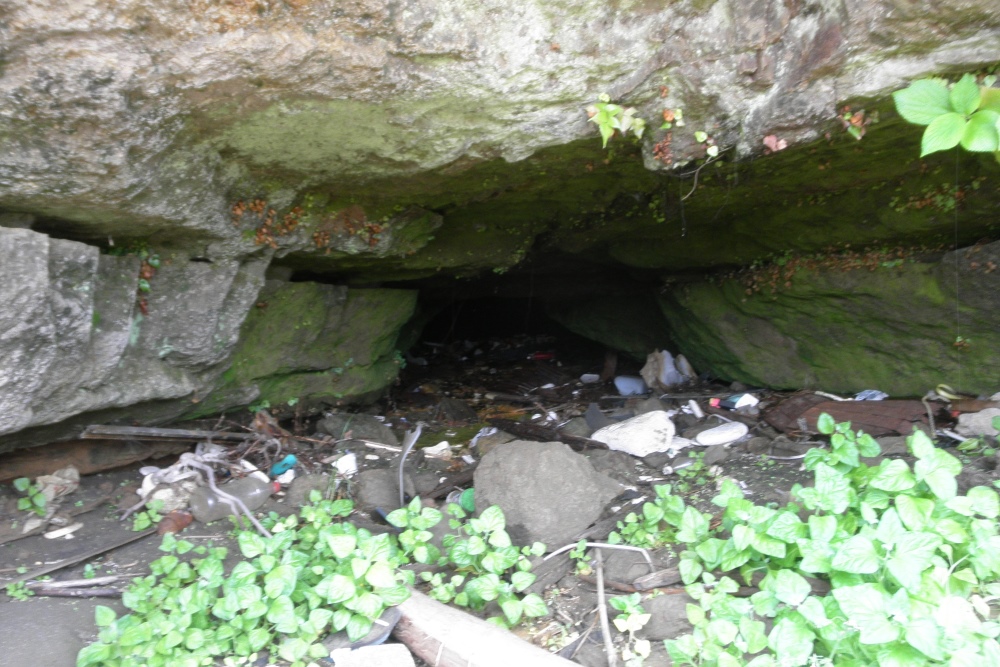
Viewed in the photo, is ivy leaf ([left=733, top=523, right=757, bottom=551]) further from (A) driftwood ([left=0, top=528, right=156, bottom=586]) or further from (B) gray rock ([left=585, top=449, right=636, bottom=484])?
(A) driftwood ([left=0, top=528, right=156, bottom=586])

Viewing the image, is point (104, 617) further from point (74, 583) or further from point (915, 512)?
point (915, 512)

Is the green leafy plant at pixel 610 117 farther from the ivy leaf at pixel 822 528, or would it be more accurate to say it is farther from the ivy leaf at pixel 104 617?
the ivy leaf at pixel 104 617

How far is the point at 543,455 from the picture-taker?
3156 mm

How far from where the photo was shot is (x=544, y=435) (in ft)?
15.6

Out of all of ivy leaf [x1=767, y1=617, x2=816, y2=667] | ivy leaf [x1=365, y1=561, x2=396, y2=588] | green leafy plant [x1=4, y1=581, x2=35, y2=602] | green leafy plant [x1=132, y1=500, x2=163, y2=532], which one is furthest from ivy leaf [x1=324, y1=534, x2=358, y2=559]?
ivy leaf [x1=767, y1=617, x2=816, y2=667]

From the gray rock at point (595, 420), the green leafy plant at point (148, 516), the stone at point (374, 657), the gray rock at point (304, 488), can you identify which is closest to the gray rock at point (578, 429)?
the gray rock at point (595, 420)

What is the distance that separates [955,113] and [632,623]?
2.16 metres

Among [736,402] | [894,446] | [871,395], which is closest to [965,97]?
[894,446]

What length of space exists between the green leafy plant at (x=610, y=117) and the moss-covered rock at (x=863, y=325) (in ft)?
8.68

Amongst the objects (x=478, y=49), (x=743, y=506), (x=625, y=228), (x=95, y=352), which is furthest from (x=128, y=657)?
(x=625, y=228)

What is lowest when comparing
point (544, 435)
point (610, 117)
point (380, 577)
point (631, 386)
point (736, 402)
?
point (631, 386)

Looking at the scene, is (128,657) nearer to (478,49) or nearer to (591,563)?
(591,563)

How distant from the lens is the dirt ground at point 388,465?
246cm

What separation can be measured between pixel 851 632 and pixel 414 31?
261 cm
